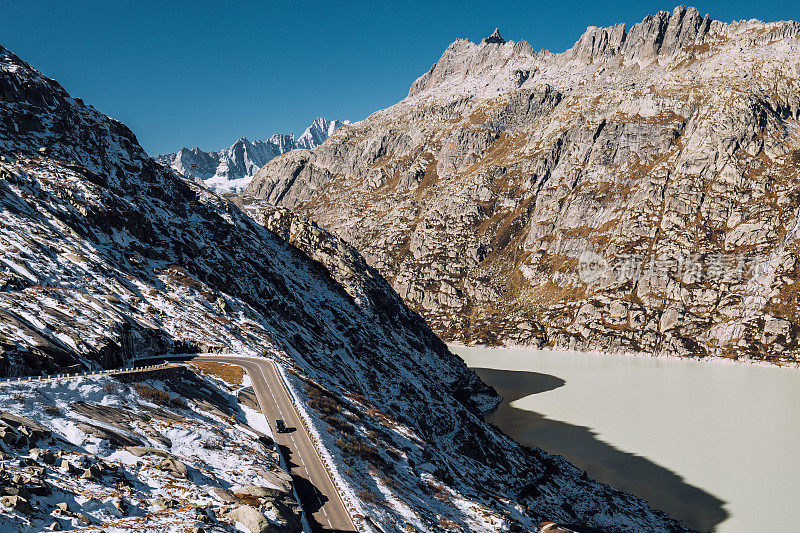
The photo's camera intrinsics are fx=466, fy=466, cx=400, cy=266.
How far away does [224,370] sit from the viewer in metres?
55.8

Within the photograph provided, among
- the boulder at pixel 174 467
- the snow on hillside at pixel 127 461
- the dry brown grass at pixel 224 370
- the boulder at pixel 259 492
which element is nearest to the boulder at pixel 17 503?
the snow on hillside at pixel 127 461

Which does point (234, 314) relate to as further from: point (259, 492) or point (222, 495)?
point (222, 495)

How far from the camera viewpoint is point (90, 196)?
3083 inches

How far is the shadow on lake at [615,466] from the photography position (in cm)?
7931

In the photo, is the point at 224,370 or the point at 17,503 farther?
the point at 224,370

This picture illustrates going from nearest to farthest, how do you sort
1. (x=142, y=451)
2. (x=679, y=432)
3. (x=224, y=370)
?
(x=142, y=451), (x=224, y=370), (x=679, y=432)

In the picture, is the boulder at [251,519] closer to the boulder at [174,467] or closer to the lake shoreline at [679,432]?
the boulder at [174,467]

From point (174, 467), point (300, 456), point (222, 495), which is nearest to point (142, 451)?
point (174, 467)

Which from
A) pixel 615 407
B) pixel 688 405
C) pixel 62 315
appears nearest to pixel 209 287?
pixel 62 315

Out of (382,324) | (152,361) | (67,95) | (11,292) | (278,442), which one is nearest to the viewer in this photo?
(278,442)

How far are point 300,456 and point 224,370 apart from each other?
19.8 m

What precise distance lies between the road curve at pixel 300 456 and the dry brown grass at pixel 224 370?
1345 millimetres

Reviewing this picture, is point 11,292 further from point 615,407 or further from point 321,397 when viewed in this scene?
point 615,407

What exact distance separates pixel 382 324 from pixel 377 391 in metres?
31.8
